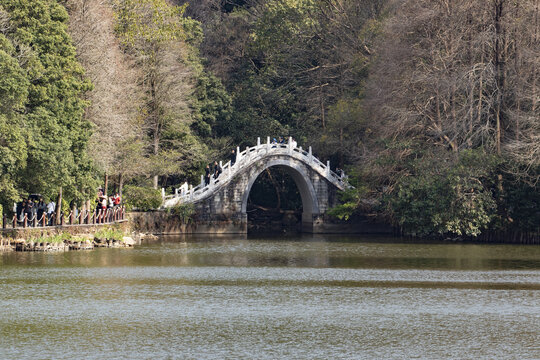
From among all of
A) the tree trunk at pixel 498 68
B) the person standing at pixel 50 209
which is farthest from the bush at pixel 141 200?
the tree trunk at pixel 498 68

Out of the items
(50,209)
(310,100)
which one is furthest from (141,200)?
(310,100)

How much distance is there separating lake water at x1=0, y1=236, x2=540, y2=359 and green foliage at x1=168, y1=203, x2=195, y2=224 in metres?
13.0

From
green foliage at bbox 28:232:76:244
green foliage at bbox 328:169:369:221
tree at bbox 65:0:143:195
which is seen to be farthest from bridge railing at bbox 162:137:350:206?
green foliage at bbox 28:232:76:244

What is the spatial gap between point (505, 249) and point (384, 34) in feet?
53.6

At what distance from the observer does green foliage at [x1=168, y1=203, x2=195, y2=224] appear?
159 ft

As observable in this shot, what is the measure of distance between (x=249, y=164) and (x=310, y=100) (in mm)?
9241

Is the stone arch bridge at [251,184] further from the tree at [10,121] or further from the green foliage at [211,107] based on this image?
the tree at [10,121]

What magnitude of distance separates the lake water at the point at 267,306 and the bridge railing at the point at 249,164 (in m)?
14.1

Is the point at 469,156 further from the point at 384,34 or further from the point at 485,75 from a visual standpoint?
the point at 384,34

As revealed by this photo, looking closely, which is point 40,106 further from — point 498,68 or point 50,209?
point 498,68

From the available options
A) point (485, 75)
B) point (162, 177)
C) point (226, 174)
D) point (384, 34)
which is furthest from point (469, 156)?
point (162, 177)

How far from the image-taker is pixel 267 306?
2172cm

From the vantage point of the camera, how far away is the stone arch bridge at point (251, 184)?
5009cm

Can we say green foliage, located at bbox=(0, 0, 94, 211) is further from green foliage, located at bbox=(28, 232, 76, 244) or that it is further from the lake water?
the lake water
